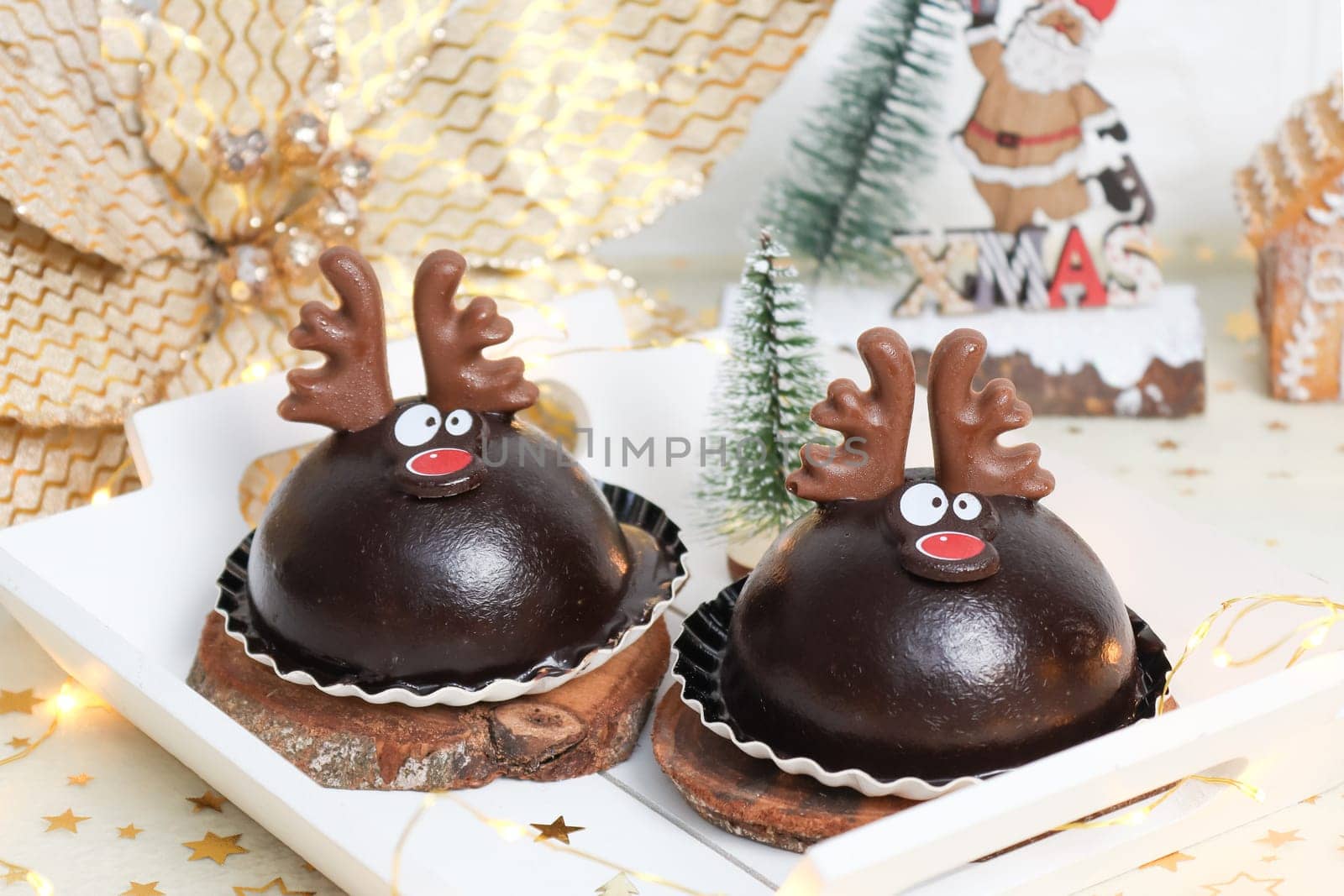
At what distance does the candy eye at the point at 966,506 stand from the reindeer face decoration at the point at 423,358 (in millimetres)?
478

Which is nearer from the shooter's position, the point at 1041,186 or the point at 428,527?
the point at 428,527

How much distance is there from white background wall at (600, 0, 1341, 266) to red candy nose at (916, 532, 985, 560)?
186cm

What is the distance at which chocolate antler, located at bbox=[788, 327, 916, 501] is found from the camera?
1361 millimetres

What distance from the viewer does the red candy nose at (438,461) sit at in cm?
149

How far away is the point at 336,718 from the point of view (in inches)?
59.1

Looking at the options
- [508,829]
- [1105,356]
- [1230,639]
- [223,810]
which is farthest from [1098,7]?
[223,810]

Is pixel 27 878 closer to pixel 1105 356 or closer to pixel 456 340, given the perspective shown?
pixel 456 340

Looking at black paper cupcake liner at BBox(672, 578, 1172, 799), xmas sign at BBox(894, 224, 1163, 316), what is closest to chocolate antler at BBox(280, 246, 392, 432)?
black paper cupcake liner at BBox(672, 578, 1172, 799)

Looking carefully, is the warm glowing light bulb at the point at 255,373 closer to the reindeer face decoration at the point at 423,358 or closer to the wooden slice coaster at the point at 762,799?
the reindeer face decoration at the point at 423,358

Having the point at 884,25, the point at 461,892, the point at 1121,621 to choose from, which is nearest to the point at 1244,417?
the point at 884,25

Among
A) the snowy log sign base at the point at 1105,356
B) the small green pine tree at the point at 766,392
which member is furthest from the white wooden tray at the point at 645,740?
the snowy log sign base at the point at 1105,356

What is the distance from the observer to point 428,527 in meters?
1.48

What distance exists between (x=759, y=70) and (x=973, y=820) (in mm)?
1501

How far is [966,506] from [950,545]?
5 centimetres
